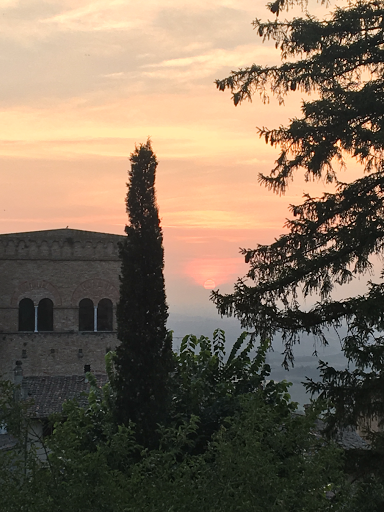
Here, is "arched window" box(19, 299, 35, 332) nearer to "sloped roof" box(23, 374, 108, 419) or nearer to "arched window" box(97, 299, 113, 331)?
"arched window" box(97, 299, 113, 331)

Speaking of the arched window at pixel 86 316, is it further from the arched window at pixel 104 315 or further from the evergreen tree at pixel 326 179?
the evergreen tree at pixel 326 179

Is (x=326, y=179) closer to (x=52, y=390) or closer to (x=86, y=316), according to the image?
(x=52, y=390)

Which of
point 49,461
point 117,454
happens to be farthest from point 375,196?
point 49,461

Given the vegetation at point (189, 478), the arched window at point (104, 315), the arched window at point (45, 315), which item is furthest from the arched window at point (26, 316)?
the vegetation at point (189, 478)

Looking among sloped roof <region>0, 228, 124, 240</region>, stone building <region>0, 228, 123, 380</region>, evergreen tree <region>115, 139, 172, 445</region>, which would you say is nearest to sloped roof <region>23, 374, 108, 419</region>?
stone building <region>0, 228, 123, 380</region>

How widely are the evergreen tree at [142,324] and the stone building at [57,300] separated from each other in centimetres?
1298

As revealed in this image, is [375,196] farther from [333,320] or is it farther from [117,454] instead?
[117,454]

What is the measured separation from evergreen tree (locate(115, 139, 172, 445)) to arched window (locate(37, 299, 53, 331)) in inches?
532

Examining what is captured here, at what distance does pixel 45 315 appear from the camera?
25.5 metres

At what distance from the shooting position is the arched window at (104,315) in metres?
25.8

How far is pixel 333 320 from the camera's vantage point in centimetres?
1019

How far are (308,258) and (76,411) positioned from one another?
4.30 metres

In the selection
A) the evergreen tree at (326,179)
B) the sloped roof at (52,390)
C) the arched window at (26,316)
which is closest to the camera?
the evergreen tree at (326,179)

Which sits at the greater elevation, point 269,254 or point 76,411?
point 269,254
